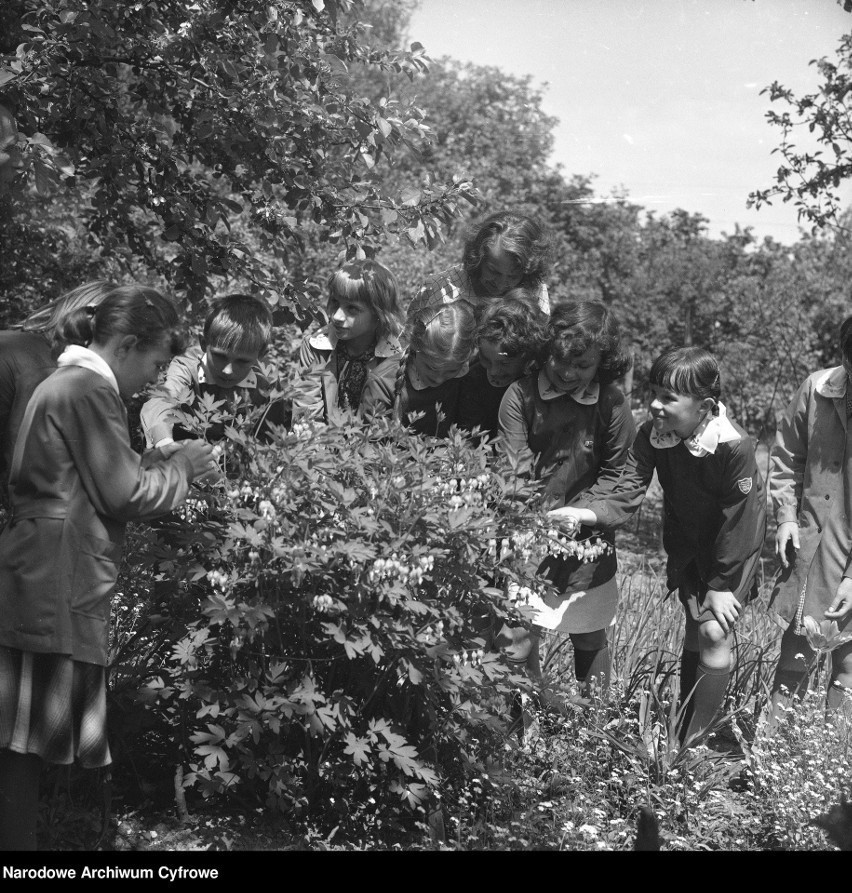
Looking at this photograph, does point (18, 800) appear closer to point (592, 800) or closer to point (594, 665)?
point (592, 800)

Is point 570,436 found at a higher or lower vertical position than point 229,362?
lower

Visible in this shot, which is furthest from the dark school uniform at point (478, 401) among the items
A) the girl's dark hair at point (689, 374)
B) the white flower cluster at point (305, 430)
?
the white flower cluster at point (305, 430)

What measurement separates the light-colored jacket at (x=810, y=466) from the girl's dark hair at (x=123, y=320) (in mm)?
2181

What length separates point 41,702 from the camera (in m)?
2.51

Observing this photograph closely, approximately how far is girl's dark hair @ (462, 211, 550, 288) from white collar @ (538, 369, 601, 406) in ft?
1.83

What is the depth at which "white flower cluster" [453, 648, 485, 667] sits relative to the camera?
279cm

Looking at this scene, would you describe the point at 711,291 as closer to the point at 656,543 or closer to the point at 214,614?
the point at 656,543

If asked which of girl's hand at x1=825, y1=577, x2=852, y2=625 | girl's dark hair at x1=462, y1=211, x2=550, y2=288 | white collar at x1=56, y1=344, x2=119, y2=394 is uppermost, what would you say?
girl's dark hair at x1=462, y1=211, x2=550, y2=288

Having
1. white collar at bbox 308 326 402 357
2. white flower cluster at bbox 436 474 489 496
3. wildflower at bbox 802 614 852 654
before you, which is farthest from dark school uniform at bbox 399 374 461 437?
wildflower at bbox 802 614 852 654

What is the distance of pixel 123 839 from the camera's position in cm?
295

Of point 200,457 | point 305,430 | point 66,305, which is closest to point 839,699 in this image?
point 305,430

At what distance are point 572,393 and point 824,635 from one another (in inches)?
46.2

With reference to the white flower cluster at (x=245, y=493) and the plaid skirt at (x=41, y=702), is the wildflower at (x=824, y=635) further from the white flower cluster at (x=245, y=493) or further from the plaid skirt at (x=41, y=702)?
the plaid skirt at (x=41, y=702)

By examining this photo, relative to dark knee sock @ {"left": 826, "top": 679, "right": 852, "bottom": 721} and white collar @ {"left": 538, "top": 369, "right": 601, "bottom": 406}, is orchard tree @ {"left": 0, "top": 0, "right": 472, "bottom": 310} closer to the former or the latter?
white collar @ {"left": 538, "top": 369, "right": 601, "bottom": 406}
